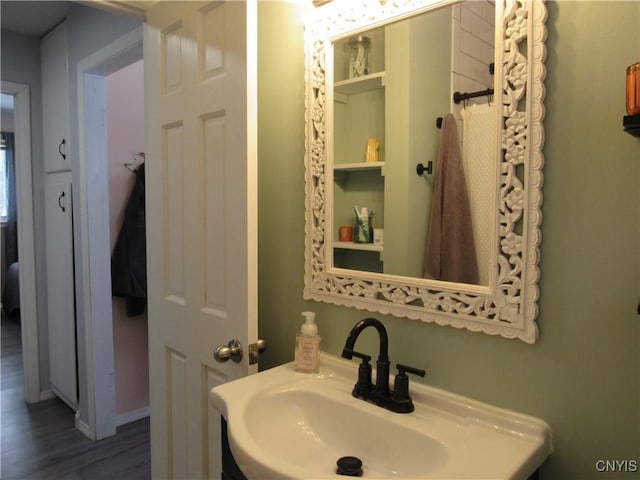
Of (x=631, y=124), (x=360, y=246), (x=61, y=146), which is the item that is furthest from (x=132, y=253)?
(x=631, y=124)

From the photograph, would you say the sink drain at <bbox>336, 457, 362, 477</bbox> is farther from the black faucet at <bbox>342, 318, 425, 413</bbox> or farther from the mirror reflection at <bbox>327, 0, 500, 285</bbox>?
the mirror reflection at <bbox>327, 0, 500, 285</bbox>

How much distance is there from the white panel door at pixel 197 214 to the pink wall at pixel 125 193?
1263mm

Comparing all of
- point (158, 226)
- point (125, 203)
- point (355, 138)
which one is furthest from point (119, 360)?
point (355, 138)

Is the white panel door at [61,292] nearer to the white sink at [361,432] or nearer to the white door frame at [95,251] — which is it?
the white door frame at [95,251]

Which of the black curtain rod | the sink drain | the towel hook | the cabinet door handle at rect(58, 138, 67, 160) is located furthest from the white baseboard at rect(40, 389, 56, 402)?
the black curtain rod

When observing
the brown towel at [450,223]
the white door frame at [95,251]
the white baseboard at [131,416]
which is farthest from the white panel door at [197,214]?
the white baseboard at [131,416]

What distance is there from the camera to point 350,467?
95cm

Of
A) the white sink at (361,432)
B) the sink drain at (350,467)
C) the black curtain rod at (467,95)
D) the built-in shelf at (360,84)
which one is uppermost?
the built-in shelf at (360,84)

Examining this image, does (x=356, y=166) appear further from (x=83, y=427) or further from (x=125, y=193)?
(x=83, y=427)

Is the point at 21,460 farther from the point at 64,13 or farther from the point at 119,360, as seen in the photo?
the point at 64,13

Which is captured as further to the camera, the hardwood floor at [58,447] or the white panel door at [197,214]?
the hardwood floor at [58,447]

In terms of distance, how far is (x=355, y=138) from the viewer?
1.23m

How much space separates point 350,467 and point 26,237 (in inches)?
116

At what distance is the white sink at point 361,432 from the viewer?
2.74ft
